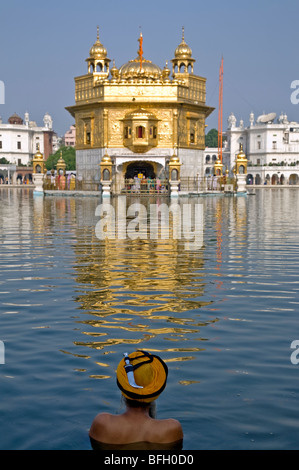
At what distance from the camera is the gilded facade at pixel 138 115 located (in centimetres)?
4497

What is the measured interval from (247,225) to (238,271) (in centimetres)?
851

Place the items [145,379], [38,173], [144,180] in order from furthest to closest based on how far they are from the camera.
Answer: [38,173] → [144,180] → [145,379]

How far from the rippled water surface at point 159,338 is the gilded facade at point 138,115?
3327 cm

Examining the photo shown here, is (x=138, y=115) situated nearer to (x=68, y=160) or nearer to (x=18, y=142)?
(x=68, y=160)

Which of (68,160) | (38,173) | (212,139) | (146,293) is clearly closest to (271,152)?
(68,160)

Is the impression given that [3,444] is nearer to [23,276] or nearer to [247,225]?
[23,276]

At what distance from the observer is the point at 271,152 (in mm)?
92125

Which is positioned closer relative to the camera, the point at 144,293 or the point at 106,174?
the point at 144,293

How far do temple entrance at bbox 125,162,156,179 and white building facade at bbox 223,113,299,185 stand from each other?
4096 centimetres

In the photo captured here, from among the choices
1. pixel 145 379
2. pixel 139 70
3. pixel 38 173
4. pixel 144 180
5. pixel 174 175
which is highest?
pixel 139 70

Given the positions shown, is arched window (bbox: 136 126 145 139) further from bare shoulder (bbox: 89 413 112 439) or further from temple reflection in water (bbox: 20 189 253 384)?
bare shoulder (bbox: 89 413 112 439)

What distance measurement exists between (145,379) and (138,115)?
41.3m

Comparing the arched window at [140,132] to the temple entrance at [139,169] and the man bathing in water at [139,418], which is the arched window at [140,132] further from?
the man bathing in water at [139,418]

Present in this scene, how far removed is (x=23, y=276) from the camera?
378 inches
